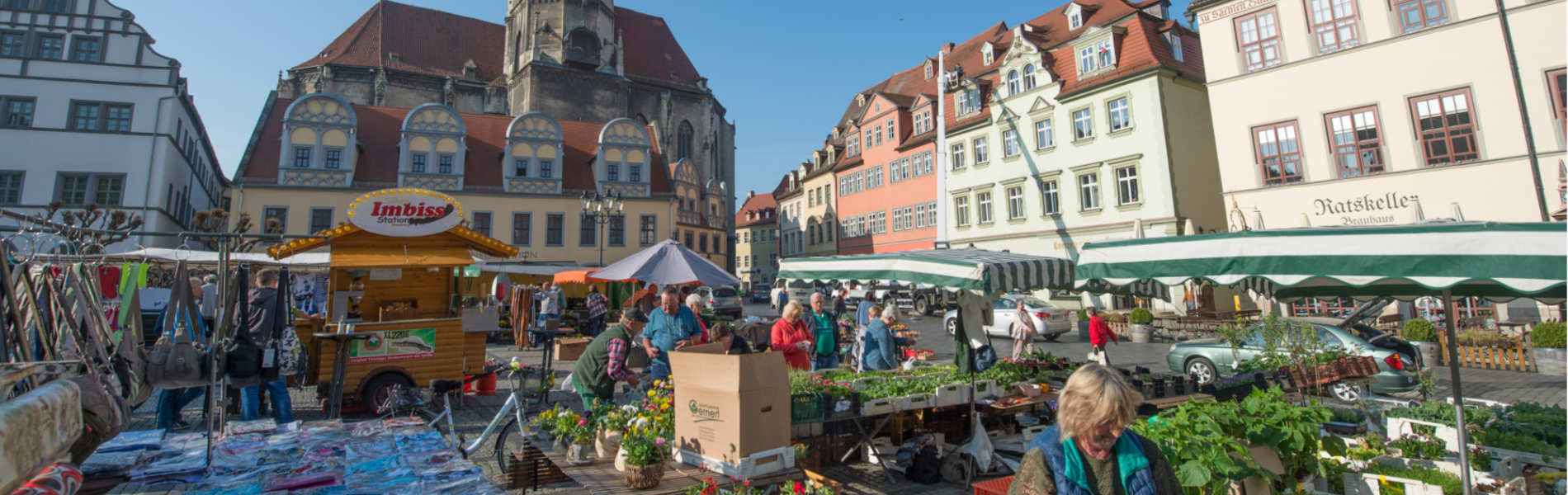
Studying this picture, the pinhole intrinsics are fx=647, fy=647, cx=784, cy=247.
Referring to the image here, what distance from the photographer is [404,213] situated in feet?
Answer: 29.1

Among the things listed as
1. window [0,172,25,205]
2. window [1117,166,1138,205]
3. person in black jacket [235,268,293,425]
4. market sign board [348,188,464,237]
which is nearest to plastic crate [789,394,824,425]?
person in black jacket [235,268,293,425]

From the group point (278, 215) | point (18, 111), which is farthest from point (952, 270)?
point (18, 111)

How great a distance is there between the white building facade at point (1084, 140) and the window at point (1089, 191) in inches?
1.5

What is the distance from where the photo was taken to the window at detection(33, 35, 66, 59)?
26.1 meters

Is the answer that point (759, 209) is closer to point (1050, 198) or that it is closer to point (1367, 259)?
point (1050, 198)

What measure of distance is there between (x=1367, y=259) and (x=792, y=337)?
5515 mm

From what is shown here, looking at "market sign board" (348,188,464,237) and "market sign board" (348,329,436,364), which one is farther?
"market sign board" (348,188,464,237)

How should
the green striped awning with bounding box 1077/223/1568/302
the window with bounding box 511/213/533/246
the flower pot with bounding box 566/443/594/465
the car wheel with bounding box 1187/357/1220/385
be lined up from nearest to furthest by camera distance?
the green striped awning with bounding box 1077/223/1568/302 < the flower pot with bounding box 566/443/594/465 < the car wheel with bounding box 1187/357/1220/385 < the window with bounding box 511/213/533/246

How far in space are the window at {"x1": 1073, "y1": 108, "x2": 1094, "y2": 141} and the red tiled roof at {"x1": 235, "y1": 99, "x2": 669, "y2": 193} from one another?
19.1m

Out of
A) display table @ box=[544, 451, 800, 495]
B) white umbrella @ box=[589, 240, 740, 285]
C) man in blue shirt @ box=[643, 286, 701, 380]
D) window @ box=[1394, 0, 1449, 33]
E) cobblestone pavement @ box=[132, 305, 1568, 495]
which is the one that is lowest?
cobblestone pavement @ box=[132, 305, 1568, 495]

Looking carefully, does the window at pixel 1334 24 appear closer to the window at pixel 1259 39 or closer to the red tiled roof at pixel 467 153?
the window at pixel 1259 39

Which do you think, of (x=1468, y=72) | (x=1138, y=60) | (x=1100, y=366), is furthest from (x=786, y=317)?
(x=1138, y=60)

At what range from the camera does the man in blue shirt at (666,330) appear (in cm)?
648

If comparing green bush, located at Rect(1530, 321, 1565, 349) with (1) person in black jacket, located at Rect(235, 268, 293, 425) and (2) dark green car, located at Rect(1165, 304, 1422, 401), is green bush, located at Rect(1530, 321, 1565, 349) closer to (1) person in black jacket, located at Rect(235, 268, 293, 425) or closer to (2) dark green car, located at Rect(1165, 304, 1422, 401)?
(2) dark green car, located at Rect(1165, 304, 1422, 401)
